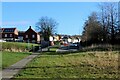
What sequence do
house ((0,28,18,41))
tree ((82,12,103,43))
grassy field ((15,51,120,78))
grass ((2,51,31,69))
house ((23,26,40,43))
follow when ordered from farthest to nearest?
house ((0,28,18,41)) → house ((23,26,40,43)) → tree ((82,12,103,43)) → grass ((2,51,31,69)) → grassy field ((15,51,120,78))

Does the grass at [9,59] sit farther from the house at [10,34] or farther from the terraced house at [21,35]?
the house at [10,34]

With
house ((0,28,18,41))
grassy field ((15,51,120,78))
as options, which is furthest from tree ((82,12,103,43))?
house ((0,28,18,41))

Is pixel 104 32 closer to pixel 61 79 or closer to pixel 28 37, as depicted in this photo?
pixel 61 79

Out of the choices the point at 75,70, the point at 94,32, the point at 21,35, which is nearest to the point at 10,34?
the point at 21,35

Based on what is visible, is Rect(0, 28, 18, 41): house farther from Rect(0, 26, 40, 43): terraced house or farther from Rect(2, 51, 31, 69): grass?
Rect(2, 51, 31, 69): grass

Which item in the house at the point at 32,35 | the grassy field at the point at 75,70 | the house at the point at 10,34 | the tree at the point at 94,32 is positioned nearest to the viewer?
the grassy field at the point at 75,70

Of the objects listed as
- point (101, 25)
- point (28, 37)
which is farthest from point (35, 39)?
point (101, 25)

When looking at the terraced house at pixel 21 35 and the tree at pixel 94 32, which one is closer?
the tree at pixel 94 32

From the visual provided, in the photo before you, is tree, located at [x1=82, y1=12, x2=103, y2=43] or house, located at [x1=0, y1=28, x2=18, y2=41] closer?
tree, located at [x1=82, y1=12, x2=103, y2=43]

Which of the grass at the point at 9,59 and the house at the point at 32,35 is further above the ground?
the house at the point at 32,35

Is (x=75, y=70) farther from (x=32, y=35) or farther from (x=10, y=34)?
(x=10, y=34)

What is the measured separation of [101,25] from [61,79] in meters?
55.3

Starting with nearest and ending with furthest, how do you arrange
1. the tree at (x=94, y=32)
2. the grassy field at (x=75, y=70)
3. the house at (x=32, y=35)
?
the grassy field at (x=75, y=70), the tree at (x=94, y=32), the house at (x=32, y=35)

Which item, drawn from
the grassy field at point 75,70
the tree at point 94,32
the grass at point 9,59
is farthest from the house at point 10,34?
the grassy field at point 75,70
